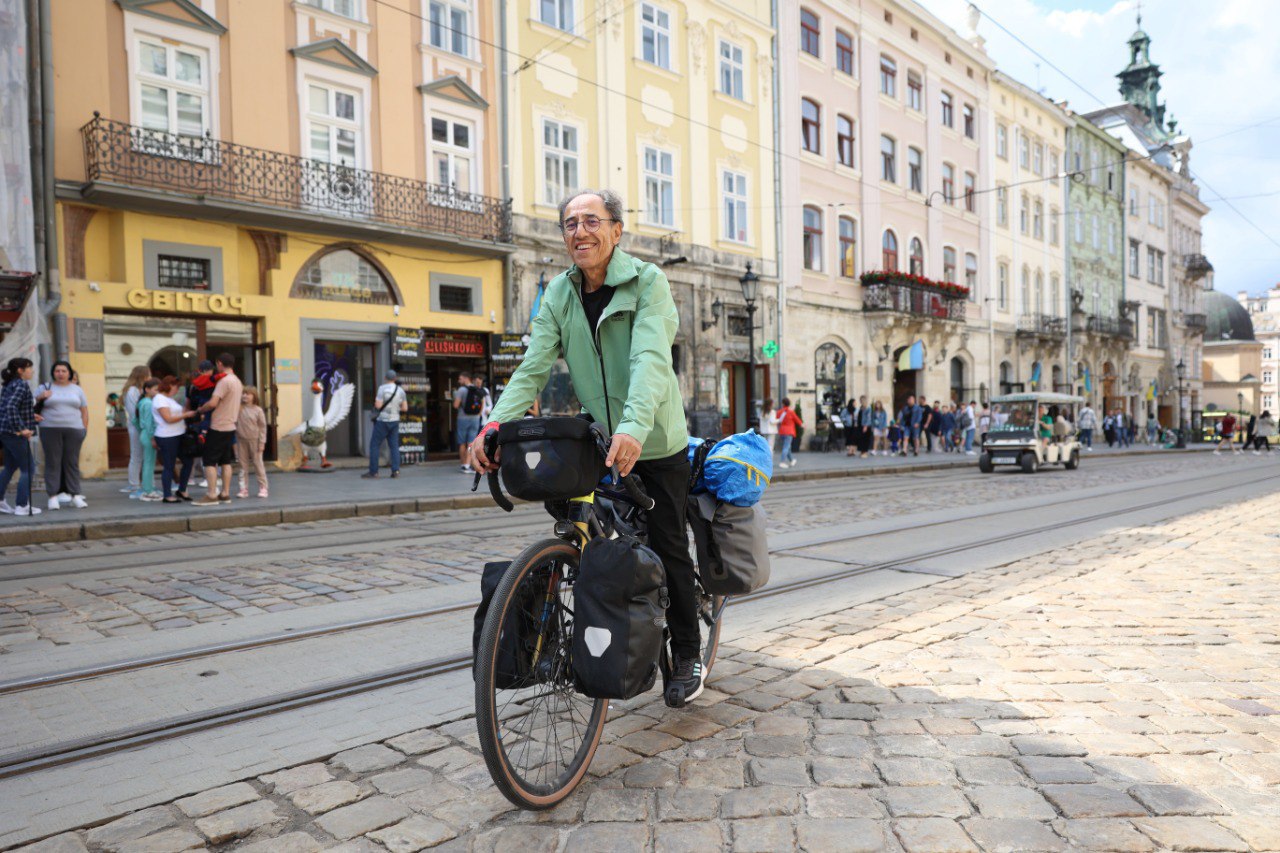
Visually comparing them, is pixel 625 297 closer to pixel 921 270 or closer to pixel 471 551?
pixel 471 551

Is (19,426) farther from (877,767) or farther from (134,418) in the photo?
→ (877,767)

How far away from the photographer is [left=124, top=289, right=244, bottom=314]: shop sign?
46.4ft

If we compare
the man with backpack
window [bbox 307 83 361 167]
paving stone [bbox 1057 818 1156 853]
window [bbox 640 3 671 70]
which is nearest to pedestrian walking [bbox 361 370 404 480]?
the man with backpack

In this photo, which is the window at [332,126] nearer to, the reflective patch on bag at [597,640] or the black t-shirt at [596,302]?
the black t-shirt at [596,302]

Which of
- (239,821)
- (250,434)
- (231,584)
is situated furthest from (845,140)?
(239,821)

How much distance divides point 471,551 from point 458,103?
45.3 feet

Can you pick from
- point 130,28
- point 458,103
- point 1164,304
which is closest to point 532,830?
point 130,28

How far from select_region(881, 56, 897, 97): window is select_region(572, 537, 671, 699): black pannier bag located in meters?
31.1

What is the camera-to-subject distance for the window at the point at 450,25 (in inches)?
709

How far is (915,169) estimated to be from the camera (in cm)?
3198

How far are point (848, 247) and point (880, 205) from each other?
7.84 feet

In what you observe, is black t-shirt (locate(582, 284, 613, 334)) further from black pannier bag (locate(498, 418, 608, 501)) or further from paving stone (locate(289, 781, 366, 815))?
paving stone (locate(289, 781, 366, 815))

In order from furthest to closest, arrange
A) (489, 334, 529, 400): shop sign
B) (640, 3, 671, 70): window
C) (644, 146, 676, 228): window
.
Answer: (644, 146, 676, 228): window
(640, 3, 671, 70): window
(489, 334, 529, 400): shop sign

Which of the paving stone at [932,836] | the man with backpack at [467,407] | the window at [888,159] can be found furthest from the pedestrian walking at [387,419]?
the window at [888,159]
